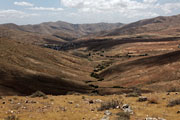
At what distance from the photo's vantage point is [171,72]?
48.6m

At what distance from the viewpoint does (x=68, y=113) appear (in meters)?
13.1

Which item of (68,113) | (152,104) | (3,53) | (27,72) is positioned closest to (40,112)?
(68,113)

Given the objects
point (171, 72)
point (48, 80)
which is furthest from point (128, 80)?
point (48, 80)

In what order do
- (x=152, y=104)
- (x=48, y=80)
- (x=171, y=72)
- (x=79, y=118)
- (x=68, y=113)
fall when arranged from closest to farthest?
(x=79, y=118), (x=68, y=113), (x=152, y=104), (x=171, y=72), (x=48, y=80)

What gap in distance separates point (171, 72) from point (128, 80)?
13822mm

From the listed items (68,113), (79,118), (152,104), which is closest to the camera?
(79,118)

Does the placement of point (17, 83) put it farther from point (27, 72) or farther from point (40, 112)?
point (40, 112)

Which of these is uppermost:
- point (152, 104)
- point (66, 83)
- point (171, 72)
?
point (152, 104)

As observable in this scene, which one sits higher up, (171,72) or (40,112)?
(40,112)

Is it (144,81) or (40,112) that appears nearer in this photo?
(40,112)

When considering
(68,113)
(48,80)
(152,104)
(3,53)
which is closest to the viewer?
(68,113)

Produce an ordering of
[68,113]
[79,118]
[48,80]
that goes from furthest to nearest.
A: [48,80] → [68,113] → [79,118]

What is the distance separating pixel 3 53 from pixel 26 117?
202 feet

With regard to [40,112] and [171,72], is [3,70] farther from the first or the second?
[171,72]
